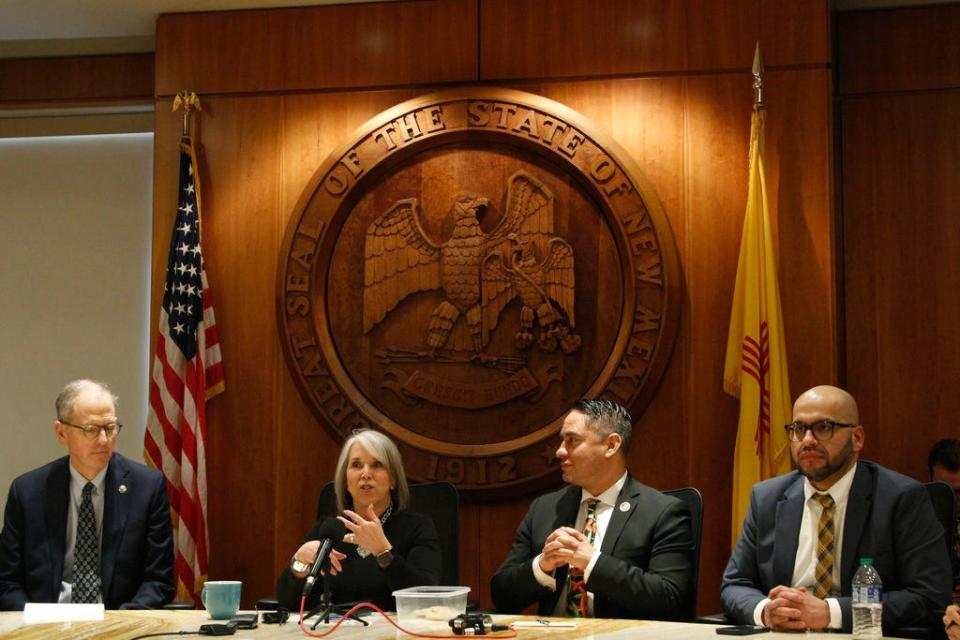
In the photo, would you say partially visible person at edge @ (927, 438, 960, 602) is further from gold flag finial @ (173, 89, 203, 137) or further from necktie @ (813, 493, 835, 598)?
gold flag finial @ (173, 89, 203, 137)

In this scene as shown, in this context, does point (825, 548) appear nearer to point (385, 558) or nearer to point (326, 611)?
point (385, 558)

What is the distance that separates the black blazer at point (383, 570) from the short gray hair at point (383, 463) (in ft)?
0.19

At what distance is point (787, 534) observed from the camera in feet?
13.0

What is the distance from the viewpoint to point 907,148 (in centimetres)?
556

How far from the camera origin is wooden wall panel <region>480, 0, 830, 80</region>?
520 cm

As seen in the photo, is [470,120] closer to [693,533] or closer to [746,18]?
[746,18]

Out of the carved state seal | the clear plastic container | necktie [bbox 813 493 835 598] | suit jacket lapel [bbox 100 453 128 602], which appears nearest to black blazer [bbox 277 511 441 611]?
the clear plastic container

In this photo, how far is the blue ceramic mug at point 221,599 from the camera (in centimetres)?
359

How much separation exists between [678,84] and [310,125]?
166cm

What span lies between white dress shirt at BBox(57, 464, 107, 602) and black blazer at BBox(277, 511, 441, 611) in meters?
0.88

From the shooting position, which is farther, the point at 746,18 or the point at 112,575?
the point at 746,18

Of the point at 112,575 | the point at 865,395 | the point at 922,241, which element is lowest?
the point at 112,575

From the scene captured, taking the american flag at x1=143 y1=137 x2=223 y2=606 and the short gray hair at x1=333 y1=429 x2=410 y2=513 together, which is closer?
the short gray hair at x1=333 y1=429 x2=410 y2=513

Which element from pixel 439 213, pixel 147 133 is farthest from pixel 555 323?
pixel 147 133
